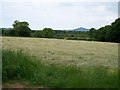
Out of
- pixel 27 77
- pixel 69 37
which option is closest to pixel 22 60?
pixel 27 77

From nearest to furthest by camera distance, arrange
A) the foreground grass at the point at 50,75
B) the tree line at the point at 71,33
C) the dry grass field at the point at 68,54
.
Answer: the foreground grass at the point at 50,75
the dry grass field at the point at 68,54
the tree line at the point at 71,33

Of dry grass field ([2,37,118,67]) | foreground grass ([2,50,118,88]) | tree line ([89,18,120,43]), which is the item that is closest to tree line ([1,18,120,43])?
tree line ([89,18,120,43])

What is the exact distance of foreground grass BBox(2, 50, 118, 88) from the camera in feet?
24.4

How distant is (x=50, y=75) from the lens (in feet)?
26.6

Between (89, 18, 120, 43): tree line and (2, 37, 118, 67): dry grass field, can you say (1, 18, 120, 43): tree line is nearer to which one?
(89, 18, 120, 43): tree line

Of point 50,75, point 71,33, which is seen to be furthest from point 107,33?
point 50,75

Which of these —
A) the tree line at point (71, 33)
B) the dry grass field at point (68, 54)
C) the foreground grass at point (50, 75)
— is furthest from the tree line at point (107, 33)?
the foreground grass at point (50, 75)

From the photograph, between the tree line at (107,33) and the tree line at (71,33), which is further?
the tree line at (107,33)

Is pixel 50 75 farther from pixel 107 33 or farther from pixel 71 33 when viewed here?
pixel 107 33

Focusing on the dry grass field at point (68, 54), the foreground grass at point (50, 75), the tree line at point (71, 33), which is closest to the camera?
the foreground grass at point (50, 75)

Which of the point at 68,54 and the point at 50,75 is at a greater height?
the point at 68,54

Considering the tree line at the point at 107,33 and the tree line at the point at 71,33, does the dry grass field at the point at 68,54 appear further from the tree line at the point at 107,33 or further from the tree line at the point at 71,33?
the tree line at the point at 71,33

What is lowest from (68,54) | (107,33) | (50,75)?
(50,75)

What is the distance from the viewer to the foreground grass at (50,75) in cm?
744
